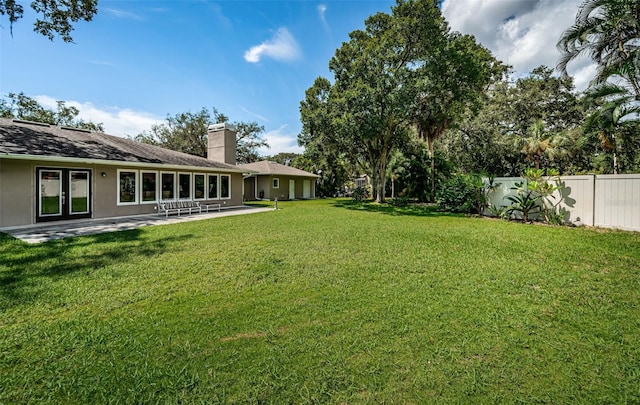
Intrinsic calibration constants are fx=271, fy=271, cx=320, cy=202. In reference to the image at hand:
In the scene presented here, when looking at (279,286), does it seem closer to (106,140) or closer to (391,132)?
(106,140)

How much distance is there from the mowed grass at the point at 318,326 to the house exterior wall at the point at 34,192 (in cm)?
464

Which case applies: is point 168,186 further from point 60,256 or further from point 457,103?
point 457,103

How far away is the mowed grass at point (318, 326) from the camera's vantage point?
87.9 inches

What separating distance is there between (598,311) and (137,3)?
48.2ft

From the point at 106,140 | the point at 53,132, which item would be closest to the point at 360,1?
the point at 106,140

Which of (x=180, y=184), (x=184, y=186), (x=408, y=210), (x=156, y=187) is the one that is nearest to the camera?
(x=156, y=187)

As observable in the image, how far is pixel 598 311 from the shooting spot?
3.52 m

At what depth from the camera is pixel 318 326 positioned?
3145 mm

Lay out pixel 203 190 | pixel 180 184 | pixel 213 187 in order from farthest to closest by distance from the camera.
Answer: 1. pixel 213 187
2. pixel 203 190
3. pixel 180 184

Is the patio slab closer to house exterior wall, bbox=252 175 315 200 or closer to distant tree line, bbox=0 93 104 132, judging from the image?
house exterior wall, bbox=252 175 315 200

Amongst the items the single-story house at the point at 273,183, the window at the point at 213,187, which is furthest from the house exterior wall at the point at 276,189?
the window at the point at 213,187

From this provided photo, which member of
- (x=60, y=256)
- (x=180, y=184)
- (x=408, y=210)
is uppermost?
(x=180, y=184)

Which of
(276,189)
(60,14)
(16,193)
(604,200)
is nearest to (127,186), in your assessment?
(16,193)

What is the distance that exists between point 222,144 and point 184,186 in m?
6.61
